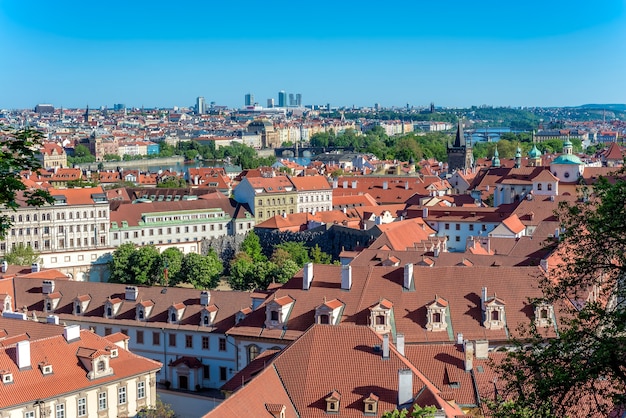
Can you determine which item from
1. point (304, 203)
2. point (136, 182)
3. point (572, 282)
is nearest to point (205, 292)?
point (572, 282)

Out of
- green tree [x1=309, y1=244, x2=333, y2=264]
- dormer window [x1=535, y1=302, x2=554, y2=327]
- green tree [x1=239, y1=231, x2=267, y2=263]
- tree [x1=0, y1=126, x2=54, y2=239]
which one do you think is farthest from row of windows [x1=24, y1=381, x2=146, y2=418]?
green tree [x1=239, y1=231, x2=267, y2=263]

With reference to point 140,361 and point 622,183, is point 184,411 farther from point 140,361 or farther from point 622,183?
point 622,183

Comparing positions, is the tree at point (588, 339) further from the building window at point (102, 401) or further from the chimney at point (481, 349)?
the building window at point (102, 401)

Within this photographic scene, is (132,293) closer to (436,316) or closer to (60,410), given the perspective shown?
(60,410)

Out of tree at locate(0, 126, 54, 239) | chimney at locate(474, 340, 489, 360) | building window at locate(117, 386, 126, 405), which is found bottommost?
building window at locate(117, 386, 126, 405)

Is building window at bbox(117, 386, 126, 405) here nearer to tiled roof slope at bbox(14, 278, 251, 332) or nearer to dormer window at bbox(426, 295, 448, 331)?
tiled roof slope at bbox(14, 278, 251, 332)

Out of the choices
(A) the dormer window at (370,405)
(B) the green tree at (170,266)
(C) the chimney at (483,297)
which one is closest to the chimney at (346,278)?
(C) the chimney at (483,297)
